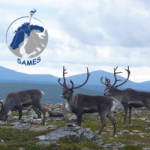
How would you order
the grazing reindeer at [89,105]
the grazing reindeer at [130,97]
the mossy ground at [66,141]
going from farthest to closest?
the grazing reindeer at [130,97] → the grazing reindeer at [89,105] → the mossy ground at [66,141]

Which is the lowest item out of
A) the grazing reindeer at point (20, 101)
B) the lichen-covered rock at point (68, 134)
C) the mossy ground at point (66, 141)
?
the mossy ground at point (66, 141)

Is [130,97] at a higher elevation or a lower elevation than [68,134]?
higher

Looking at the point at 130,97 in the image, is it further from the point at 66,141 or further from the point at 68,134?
the point at 66,141

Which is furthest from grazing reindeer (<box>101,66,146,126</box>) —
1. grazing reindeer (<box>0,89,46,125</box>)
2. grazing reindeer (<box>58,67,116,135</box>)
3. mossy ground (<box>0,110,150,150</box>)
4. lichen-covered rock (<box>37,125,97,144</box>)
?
lichen-covered rock (<box>37,125,97,144</box>)

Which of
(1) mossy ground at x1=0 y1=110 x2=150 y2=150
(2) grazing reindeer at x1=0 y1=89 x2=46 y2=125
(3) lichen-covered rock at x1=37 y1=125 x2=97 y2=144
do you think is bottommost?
(1) mossy ground at x1=0 y1=110 x2=150 y2=150

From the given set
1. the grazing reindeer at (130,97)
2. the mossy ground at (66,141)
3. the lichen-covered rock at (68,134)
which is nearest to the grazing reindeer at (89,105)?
the mossy ground at (66,141)

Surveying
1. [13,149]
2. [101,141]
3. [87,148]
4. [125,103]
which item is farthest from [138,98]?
[13,149]

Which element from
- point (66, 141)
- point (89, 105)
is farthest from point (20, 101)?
point (66, 141)

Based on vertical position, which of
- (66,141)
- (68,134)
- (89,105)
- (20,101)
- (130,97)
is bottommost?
(66,141)

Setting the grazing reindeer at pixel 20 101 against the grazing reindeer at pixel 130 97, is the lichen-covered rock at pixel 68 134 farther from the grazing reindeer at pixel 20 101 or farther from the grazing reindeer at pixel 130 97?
the grazing reindeer at pixel 130 97

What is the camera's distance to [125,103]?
65.1ft

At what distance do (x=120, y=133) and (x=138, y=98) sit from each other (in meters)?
3.96

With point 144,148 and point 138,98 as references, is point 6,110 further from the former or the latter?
point 144,148

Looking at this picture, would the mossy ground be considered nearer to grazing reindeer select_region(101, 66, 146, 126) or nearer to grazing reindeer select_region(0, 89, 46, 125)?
grazing reindeer select_region(101, 66, 146, 126)
